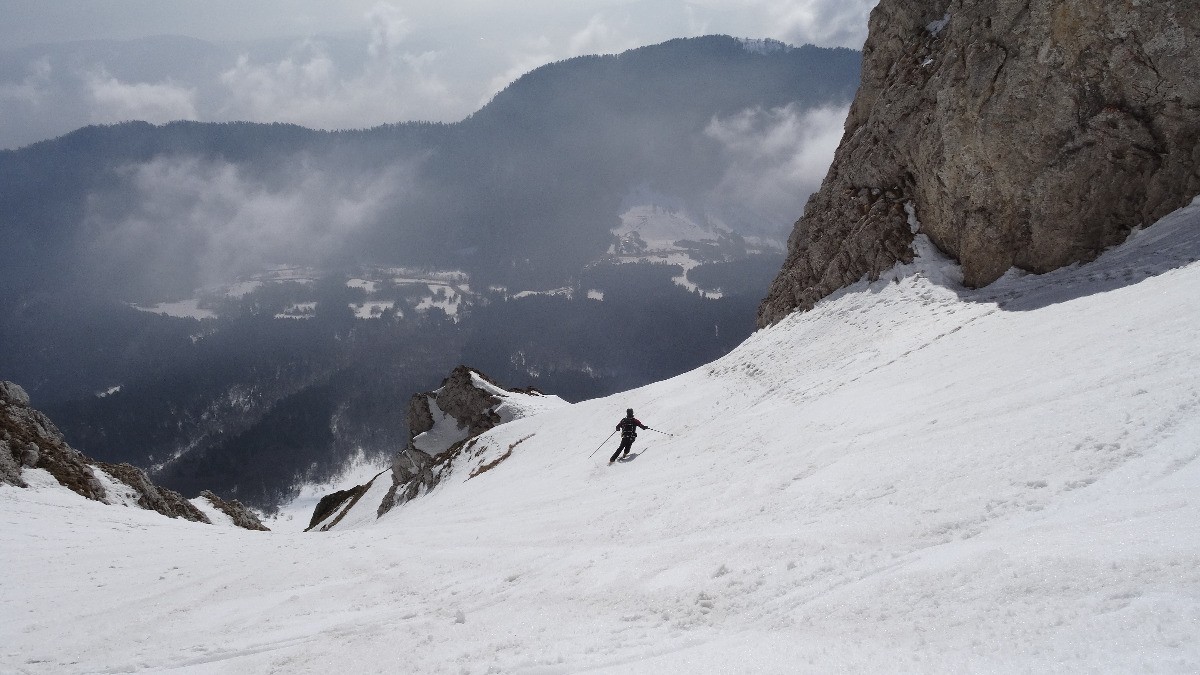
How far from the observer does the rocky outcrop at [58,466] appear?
26097mm

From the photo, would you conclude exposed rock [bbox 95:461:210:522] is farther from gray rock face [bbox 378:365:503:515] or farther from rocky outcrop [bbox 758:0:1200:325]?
rocky outcrop [bbox 758:0:1200:325]

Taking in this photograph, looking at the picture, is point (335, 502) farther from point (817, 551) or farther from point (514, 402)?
point (817, 551)

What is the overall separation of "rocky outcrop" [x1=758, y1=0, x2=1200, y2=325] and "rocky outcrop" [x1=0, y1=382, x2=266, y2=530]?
38430 millimetres

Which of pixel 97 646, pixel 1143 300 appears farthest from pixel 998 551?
pixel 97 646

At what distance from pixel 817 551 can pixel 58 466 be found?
34.7 metres

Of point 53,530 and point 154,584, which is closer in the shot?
point 154,584

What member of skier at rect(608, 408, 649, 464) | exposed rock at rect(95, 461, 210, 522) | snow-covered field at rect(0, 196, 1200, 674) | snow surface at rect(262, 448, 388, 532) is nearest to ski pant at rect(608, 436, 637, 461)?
skier at rect(608, 408, 649, 464)

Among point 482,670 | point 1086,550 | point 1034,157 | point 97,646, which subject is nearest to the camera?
point 1086,550

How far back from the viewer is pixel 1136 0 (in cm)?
1989

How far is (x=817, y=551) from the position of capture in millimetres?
9031

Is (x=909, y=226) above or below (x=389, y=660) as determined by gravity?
above

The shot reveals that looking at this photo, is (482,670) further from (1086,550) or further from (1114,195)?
(1114,195)

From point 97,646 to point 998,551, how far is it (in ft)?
48.1

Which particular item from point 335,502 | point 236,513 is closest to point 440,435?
point 236,513
